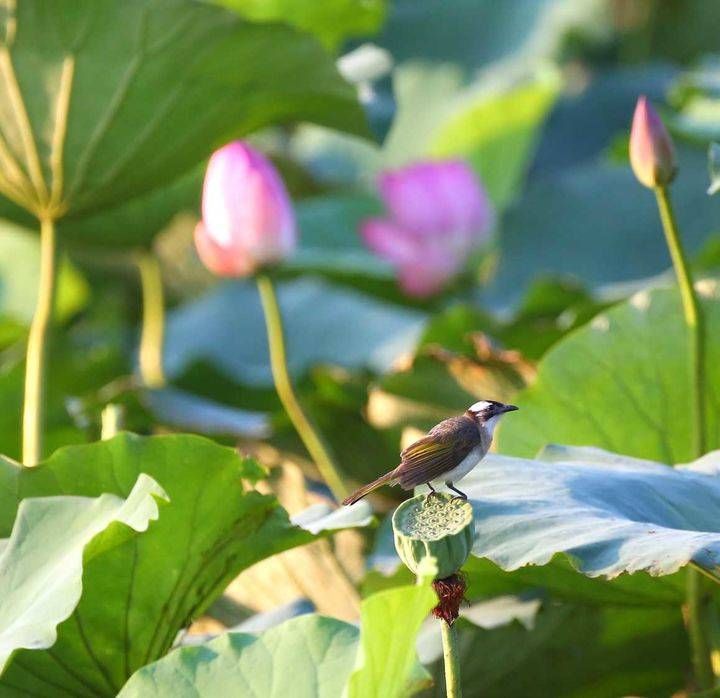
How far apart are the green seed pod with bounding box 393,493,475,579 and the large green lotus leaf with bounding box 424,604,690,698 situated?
37 centimetres

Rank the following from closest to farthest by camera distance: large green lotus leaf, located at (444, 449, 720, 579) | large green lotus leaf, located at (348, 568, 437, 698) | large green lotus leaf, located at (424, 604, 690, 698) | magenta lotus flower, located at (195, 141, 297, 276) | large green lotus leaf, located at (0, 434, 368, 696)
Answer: large green lotus leaf, located at (348, 568, 437, 698) → large green lotus leaf, located at (444, 449, 720, 579) → large green lotus leaf, located at (0, 434, 368, 696) → large green lotus leaf, located at (424, 604, 690, 698) → magenta lotus flower, located at (195, 141, 297, 276)

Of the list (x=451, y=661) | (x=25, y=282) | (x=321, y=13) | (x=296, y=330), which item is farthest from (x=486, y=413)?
(x=25, y=282)

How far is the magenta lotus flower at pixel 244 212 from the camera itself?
5.11 feet

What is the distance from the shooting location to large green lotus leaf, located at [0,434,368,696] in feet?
3.46

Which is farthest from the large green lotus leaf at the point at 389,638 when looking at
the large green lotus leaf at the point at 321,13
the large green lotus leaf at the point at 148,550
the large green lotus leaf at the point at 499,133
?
the large green lotus leaf at the point at 499,133

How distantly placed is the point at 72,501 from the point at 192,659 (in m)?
0.15

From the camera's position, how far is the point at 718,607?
1188mm

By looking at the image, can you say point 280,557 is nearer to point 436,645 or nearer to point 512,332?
point 436,645

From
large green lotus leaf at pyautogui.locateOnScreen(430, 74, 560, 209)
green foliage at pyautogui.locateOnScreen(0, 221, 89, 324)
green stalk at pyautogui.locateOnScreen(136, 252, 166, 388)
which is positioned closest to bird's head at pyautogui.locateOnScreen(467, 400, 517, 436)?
green stalk at pyautogui.locateOnScreen(136, 252, 166, 388)

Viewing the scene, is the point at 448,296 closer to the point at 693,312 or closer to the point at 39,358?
the point at 39,358

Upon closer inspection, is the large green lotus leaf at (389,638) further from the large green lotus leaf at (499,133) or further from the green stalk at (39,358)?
the large green lotus leaf at (499,133)

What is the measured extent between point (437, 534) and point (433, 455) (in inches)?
6.1

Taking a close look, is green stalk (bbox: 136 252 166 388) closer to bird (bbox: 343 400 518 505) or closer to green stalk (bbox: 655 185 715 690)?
green stalk (bbox: 655 185 715 690)

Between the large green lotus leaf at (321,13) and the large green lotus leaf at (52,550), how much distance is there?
1169 millimetres
